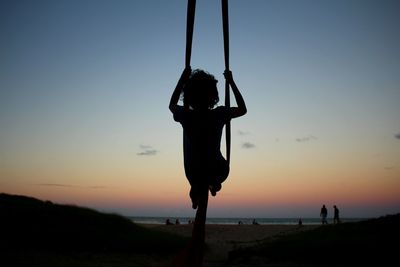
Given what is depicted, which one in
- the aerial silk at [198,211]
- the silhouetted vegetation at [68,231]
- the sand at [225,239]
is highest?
the aerial silk at [198,211]

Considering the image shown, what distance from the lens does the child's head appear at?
8.65ft

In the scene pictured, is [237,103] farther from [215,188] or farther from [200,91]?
[215,188]

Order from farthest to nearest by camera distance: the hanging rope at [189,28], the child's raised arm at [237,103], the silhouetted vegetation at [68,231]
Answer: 1. the silhouetted vegetation at [68,231]
2. the child's raised arm at [237,103]
3. the hanging rope at [189,28]

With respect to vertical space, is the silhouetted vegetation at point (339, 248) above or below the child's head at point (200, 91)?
below

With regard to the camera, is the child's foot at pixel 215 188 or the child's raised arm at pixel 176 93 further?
the child's raised arm at pixel 176 93

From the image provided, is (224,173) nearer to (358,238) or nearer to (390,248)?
(390,248)

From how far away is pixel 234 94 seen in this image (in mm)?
2986

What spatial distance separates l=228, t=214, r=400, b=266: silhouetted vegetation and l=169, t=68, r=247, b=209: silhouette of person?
6.14 metres

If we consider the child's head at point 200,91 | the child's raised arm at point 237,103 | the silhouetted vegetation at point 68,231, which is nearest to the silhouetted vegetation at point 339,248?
the silhouetted vegetation at point 68,231

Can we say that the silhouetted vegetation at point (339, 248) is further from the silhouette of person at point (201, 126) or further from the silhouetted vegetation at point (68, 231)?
the silhouette of person at point (201, 126)

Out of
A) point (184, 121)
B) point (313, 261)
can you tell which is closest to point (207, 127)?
point (184, 121)

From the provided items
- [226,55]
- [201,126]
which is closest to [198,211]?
[201,126]

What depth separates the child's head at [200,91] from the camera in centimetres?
264

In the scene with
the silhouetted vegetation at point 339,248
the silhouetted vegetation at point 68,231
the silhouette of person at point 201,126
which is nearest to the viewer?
the silhouette of person at point 201,126
